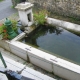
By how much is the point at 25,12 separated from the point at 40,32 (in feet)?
4.24

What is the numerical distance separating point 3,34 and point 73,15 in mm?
5098

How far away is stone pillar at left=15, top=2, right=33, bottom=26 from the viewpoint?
730 cm

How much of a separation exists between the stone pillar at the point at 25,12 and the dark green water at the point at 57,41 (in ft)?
2.15

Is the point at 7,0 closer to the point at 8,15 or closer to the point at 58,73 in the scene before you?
the point at 8,15

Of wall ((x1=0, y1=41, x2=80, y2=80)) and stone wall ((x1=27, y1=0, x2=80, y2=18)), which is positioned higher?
stone wall ((x1=27, y1=0, x2=80, y2=18))

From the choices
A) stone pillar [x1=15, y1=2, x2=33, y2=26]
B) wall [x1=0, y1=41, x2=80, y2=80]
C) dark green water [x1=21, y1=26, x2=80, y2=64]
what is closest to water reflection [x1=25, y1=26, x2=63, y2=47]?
dark green water [x1=21, y1=26, x2=80, y2=64]

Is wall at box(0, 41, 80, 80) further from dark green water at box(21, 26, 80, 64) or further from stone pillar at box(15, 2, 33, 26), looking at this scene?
stone pillar at box(15, 2, 33, 26)

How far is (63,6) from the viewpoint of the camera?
1022cm

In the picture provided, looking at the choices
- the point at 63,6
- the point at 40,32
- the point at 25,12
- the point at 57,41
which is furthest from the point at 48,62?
the point at 63,6

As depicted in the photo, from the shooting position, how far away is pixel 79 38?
6961 millimetres

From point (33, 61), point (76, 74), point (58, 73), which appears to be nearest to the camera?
point (76, 74)

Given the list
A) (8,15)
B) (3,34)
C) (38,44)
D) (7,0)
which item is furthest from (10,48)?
(7,0)

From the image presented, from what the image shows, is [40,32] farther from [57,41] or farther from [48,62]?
[48,62]

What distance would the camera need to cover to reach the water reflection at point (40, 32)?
24.1 feet
